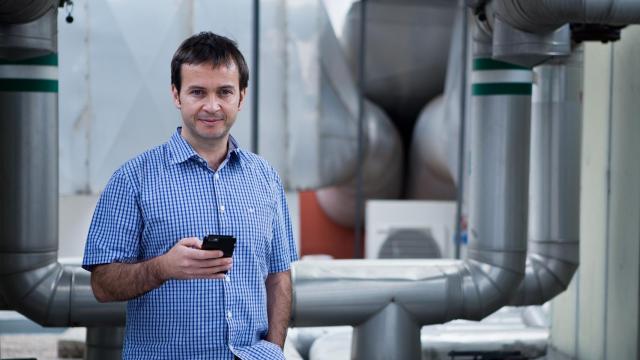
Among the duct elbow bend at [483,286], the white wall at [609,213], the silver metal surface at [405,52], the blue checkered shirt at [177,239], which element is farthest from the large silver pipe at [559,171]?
the silver metal surface at [405,52]

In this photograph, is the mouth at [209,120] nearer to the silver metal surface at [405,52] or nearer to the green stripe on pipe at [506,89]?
the green stripe on pipe at [506,89]

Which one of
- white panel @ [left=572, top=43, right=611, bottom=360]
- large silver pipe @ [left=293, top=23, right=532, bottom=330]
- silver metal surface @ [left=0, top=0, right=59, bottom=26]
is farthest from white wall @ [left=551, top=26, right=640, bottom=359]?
silver metal surface @ [left=0, top=0, right=59, bottom=26]

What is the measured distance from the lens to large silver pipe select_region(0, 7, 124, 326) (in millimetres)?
3307

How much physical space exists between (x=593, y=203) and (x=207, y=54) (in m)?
3.07

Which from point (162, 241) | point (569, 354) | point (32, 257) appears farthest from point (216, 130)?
point (569, 354)

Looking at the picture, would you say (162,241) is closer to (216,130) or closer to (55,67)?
(216,130)

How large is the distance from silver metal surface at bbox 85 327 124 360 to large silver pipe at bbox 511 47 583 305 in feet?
5.60

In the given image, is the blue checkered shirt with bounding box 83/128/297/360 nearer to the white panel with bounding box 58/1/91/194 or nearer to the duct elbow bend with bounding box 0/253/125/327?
the duct elbow bend with bounding box 0/253/125/327

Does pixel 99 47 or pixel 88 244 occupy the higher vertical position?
pixel 99 47

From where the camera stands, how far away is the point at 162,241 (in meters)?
1.70

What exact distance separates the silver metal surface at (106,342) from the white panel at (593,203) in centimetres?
207

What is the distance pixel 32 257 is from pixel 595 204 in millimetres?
2434

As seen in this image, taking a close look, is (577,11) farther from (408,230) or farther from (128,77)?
(408,230)

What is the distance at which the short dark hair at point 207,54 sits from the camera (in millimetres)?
1715
